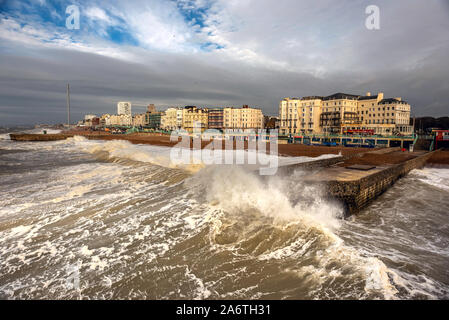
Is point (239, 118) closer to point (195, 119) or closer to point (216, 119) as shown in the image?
point (216, 119)

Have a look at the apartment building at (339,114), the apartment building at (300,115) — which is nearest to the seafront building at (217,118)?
the apartment building at (300,115)

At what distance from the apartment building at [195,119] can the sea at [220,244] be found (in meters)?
107

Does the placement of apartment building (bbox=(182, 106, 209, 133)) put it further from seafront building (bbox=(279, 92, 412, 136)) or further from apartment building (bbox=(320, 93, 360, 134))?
apartment building (bbox=(320, 93, 360, 134))

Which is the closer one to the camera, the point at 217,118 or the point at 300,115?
the point at 300,115

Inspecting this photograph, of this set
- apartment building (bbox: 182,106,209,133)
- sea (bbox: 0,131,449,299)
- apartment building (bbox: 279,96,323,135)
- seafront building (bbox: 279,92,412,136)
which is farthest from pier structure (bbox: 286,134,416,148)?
apartment building (bbox: 182,106,209,133)

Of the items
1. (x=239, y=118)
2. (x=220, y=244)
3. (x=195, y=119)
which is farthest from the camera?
(x=195, y=119)

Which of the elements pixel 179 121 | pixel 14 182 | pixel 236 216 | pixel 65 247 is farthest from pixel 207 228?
pixel 179 121

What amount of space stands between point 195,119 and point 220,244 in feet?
379

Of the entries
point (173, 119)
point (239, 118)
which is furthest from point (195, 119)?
point (239, 118)

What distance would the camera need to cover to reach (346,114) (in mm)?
79938

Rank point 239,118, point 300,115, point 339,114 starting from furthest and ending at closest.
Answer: point 239,118
point 300,115
point 339,114

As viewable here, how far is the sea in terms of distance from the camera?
4.98m

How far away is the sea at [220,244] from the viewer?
4984mm

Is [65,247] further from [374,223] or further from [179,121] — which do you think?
[179,121]
